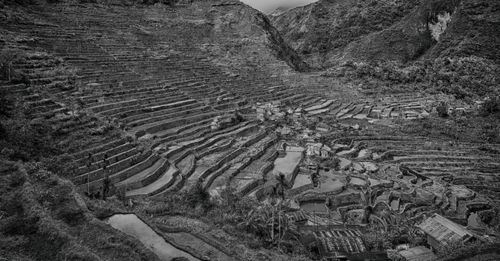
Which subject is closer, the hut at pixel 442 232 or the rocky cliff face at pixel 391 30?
the hut at pixel 442 232

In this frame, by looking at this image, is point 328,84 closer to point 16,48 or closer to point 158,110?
point 158,110

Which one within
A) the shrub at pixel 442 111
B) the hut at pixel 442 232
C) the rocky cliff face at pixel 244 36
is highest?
the rocky cliff face at pixel 244 36

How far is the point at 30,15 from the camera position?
27.4m

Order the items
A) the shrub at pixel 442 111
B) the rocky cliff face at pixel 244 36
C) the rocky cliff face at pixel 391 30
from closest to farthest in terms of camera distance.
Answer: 1. the shrub at pixel 442 111
2. the rocky cliff face at pixel 244 36
3. the rocky cliff face at pixel 391 30

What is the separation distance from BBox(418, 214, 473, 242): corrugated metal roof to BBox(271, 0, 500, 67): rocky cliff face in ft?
143

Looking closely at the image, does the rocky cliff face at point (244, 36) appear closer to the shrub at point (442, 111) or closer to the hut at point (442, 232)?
the shrub at point (442, 111)

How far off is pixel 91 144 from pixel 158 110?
21.8 ft

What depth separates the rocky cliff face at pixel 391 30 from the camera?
5034 cm

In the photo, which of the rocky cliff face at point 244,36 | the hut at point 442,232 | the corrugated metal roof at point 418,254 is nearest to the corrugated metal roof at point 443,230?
the hut at point 442,232

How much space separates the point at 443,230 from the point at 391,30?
58.4 metres

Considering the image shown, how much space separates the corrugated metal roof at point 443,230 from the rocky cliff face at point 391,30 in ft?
143

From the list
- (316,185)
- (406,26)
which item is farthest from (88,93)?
(406,26)

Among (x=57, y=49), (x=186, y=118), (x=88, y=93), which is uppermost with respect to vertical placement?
(x=57, y=49)

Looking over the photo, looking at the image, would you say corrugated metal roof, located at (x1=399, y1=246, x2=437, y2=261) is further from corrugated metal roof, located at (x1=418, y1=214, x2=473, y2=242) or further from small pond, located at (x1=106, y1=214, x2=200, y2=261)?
small pond, located at (x1=106, y1=214, x2=200, y2=261)
